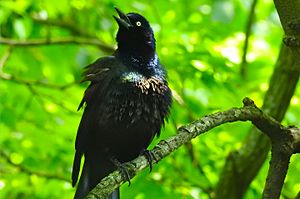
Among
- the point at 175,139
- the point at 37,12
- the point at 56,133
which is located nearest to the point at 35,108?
the point at 56,133

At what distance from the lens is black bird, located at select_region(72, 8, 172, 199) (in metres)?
3.28

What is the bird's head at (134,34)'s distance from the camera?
3678 mm

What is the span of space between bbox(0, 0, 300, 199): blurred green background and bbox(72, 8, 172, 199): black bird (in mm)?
282

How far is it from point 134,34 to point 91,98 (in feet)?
1.84

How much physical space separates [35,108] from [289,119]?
202 centimetres

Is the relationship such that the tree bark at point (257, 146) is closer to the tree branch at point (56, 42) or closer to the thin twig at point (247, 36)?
the thin twig at point (247, 36)

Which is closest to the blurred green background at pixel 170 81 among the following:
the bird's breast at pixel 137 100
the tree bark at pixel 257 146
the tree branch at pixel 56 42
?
the tree branch at pixel 56 42

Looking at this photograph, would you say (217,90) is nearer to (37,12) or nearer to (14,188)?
(14,188)

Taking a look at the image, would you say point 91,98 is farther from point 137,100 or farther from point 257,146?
point 257,146

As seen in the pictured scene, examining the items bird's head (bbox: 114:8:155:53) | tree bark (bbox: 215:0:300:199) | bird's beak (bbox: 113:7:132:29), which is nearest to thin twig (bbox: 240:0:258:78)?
tree bark (bbox: 215:0:300:199)

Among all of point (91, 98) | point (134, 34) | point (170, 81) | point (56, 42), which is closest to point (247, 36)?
point (170, 81)

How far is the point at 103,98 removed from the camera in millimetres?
3350

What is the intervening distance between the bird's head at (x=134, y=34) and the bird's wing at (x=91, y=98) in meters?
0.21

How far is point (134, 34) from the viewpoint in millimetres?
3744
